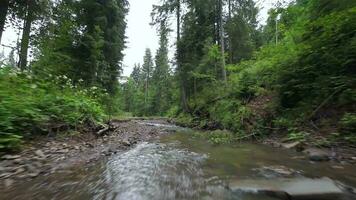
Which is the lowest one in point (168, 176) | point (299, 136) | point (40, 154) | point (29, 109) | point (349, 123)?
point (168, 176)

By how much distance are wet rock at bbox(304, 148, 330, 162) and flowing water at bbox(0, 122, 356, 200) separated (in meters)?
0.29

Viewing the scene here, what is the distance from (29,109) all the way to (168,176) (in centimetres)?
343

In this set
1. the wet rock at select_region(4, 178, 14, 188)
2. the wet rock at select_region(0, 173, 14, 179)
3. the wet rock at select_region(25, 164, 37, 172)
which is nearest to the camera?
the wet rock at select_region(4, 178, 14, 188)

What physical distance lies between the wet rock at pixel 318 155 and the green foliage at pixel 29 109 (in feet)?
18.4

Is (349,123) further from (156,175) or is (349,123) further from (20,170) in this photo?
(20,170)

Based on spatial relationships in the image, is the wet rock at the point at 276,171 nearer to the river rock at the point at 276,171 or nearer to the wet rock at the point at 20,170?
the river rock at the point at 276,171

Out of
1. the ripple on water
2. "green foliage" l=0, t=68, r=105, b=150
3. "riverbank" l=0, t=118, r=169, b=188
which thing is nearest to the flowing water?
the ripple on water

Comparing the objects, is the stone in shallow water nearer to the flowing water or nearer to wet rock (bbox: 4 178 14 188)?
the flowing water

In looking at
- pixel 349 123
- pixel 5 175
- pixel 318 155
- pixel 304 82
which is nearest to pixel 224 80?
pixel 304 82

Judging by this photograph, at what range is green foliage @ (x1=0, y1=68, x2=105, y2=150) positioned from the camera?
185 inches

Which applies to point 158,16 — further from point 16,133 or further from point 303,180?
point 303,180

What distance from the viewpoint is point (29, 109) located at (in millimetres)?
5473

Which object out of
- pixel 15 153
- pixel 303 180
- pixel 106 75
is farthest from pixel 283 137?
pixel 106 75

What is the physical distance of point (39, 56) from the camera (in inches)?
444
